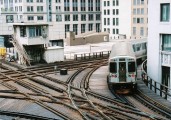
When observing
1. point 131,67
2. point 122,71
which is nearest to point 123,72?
point 122,71

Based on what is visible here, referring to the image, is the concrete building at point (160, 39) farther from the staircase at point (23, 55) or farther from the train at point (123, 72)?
the staircase at point (23, 55)

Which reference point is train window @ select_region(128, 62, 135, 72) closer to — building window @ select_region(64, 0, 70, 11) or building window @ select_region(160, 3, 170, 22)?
building window @ select_region(160, 3, 170, 22)

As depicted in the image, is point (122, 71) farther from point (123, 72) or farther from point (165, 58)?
point (165, 58)

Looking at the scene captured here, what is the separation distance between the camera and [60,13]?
101438 millimetres

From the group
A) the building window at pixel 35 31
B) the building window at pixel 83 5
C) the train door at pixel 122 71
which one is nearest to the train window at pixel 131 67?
the train door at pixel 122 71

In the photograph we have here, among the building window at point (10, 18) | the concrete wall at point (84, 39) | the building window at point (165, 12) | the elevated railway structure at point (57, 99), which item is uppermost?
the building window at point (10, 18)

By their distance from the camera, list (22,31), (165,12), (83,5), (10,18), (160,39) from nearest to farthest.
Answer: (165,12) → (160,39) → (22,31) → (10,18) → (83,5)

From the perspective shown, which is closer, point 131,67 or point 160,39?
point 131,67

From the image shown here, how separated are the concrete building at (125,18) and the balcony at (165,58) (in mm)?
53004

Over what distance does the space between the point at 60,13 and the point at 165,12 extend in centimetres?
7278

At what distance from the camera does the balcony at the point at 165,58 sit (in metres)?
30.9

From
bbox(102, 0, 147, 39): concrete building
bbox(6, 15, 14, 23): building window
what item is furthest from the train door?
bbox(6, 15, 14, 23): building window

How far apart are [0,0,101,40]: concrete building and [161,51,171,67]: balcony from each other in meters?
63.6

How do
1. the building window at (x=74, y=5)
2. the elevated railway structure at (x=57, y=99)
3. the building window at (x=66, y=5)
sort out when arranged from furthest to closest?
the building window at (x=74, y=5), the building window at (x=66, y=5), the elevated railway structure at (x=57, y=99)
